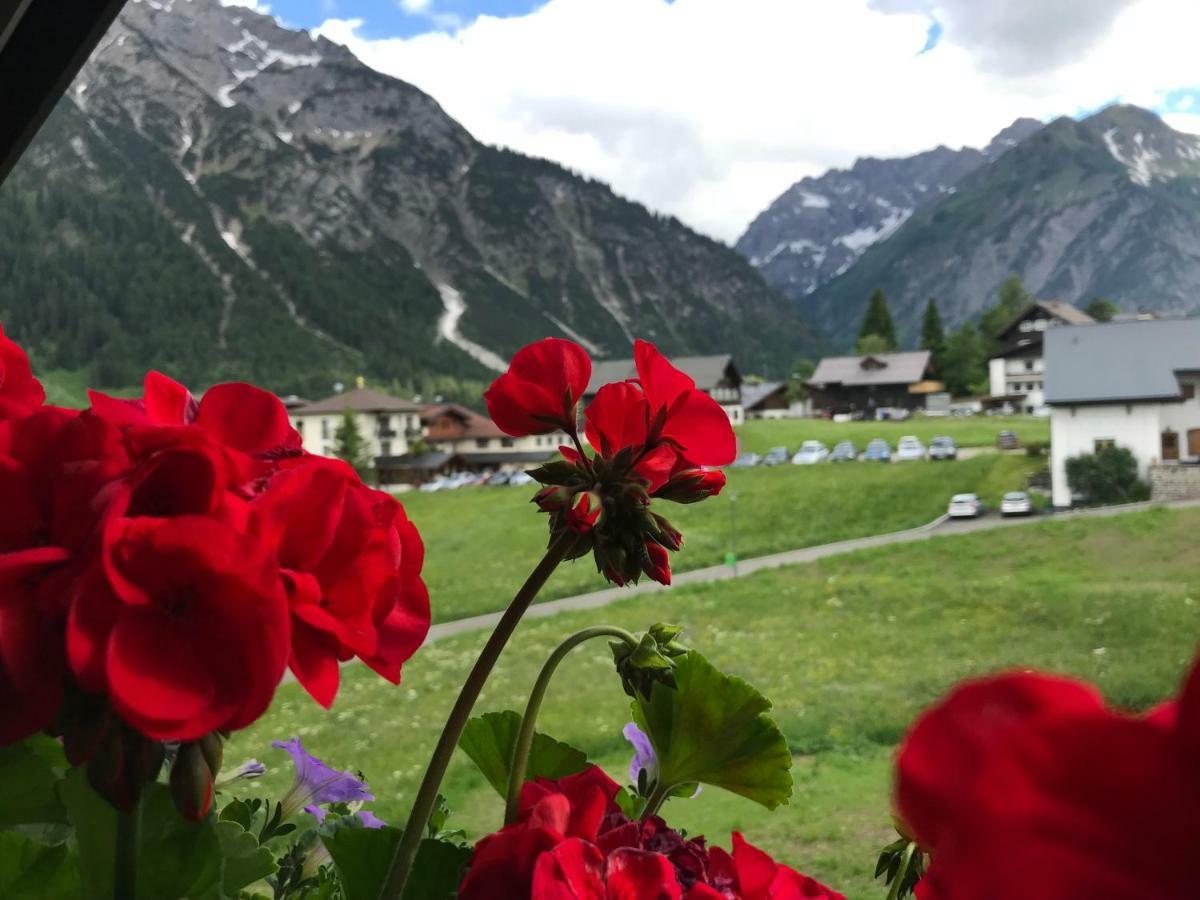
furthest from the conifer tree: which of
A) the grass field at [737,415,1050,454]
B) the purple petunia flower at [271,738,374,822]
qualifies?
the purple petunia flower at [271,738,374,822]

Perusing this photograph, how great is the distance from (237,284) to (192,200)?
542 centimetres

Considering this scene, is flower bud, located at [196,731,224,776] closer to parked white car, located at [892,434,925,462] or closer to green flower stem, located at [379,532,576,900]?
green flower stem, located at [379,532,576,900]

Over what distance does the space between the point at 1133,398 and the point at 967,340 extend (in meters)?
7.02

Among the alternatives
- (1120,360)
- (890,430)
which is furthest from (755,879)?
(890,430)

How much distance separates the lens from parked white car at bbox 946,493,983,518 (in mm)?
6801

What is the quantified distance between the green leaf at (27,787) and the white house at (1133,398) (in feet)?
22.9

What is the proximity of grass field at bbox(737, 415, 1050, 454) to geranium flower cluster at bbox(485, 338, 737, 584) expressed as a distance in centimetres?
800

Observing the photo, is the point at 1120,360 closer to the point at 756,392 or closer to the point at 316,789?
the point at 756,392

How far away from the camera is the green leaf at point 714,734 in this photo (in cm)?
Answer: 26

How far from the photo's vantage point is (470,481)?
959cm

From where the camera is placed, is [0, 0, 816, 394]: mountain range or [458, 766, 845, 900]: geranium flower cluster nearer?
[458, 766, 845, 900]: geranium flower cluster

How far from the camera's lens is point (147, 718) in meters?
0.13

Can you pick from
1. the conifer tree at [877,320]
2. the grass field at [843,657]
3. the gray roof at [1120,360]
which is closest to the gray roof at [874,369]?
the conifer tree at [877,320]

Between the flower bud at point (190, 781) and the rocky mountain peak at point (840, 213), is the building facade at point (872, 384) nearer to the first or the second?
the flower bud at point (190, 781)
